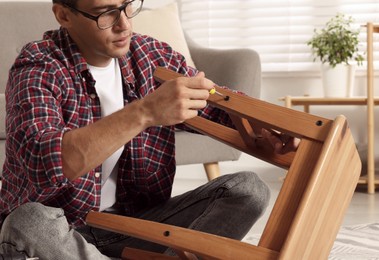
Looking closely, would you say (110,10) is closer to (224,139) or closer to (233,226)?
(224,139)

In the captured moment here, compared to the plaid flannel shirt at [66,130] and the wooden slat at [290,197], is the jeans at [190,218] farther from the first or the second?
the wooden slat at [290,197]

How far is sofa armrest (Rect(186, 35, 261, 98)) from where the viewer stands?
3.05 m

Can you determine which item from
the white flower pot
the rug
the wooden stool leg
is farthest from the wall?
the rug

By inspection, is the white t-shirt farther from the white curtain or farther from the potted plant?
the white curtain

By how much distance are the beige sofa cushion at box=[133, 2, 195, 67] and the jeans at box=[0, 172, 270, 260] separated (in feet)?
5.31

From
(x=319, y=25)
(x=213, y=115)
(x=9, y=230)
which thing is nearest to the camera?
(x=9, y=230)

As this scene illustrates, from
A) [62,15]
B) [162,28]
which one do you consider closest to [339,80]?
[162,28]

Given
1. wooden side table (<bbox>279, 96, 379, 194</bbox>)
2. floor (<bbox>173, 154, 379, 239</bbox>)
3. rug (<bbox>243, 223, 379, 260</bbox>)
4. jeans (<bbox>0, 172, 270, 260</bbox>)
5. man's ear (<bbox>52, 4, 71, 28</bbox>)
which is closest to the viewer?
jeans (<bbox>0, 172, 270, 260</bbox>)

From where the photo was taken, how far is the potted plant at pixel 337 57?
12.1 ft

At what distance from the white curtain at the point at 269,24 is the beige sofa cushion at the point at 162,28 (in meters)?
0.74

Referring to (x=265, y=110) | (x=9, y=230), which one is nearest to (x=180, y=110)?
(x=265, y=110)

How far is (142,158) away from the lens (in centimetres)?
164

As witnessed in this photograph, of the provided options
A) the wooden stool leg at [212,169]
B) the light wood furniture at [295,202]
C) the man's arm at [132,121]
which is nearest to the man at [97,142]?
the man's arm at [132,121]

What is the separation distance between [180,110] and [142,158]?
37 cm
